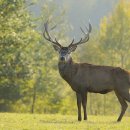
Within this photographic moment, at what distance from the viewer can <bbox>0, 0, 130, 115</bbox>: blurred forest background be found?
3966 cm

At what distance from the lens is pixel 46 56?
169ft

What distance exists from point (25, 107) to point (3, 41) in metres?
25.0

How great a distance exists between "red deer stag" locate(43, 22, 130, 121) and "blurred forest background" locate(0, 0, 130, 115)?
14350mm

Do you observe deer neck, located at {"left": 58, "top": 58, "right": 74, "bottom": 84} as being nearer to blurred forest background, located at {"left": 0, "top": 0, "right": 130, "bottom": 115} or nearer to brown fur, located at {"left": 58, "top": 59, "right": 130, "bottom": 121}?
brown fur, located at {"left": 58, "top": 59, "right": 130, "bottom": 121}

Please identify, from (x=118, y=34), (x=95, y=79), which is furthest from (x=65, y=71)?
(x=118, y=34)

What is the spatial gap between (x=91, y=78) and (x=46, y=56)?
30.2 meters

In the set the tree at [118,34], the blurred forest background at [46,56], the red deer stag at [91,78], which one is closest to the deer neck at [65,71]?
the red deer stag at [91,78]

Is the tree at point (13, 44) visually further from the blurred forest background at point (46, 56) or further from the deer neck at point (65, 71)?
the deer neck at point (65, 71)

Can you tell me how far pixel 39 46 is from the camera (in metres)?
50.0

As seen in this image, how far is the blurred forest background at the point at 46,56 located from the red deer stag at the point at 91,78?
1435 centimetres

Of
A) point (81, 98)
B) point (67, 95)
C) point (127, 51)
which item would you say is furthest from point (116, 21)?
point (81, 98)

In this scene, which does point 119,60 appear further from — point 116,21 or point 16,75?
point 16,75

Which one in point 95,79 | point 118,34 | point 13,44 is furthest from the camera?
point 118,34

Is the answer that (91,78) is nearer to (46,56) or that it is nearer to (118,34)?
(118,34)
